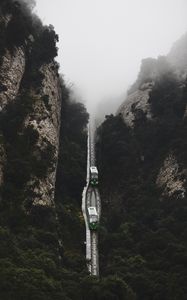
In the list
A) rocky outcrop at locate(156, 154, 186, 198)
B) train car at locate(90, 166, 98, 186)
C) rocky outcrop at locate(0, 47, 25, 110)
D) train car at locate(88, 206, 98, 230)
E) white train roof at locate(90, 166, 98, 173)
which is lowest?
train car at locate(88, 206, 98, 230)

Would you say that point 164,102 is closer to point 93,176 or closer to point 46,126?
point 93,176

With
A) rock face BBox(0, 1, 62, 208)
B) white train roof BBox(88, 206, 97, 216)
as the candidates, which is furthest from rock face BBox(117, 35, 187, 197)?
rock face BBox(0, 1, 62, 208)

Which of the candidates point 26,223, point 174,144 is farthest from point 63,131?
point 26,223

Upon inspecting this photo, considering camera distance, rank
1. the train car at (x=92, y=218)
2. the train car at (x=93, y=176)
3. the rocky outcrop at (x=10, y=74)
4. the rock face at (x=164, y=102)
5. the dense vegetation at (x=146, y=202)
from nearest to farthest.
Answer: the dense vegetation at (x=146, y=202) → the train car at (x=92, y=218) → the rocky outcrop at (x=10, y=74) → the rock face at (x=164, y=102) → the train car at (x=93, y=176)

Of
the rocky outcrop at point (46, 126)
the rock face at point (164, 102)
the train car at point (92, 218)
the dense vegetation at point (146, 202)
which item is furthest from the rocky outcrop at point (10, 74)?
the rock face at point (164, 102)

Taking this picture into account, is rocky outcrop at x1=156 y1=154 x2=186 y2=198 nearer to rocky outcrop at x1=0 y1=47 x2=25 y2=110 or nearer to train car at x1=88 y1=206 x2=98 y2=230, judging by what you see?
train car at x1=88 y1=206 x2=98 y2=230

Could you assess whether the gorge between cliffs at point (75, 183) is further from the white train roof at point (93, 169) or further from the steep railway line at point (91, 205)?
the white train roof at point (93, 169)

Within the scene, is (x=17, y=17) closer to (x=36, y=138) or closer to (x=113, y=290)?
(x=36, y=138)
